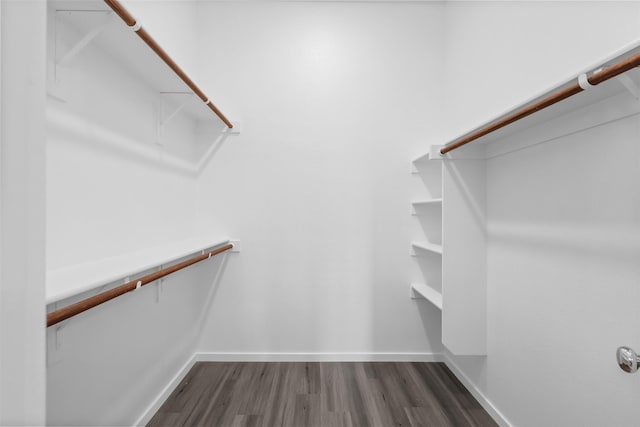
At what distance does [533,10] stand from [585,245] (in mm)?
1014

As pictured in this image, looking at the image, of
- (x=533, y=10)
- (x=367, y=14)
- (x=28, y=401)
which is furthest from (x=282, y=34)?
(x=28, y=401)

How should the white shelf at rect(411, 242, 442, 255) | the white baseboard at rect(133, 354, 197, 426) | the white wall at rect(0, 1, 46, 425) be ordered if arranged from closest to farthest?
the white wall at rect(0, 1, 46, 425)
the white baseboard at rect(133, 354, 197, 426)
the white shelf at rect(411, 242, 442, 255)

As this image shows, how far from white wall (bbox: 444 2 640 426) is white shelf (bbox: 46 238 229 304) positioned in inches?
58.9

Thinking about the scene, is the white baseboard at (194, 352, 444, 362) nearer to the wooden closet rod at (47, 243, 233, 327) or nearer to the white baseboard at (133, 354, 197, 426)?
the white baseboard at (133, 354, 197, 426)

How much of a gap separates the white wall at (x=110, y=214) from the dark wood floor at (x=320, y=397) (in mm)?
250

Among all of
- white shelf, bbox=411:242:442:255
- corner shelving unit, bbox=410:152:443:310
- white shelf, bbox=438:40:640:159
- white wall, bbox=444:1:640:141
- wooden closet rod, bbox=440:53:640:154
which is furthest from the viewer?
corner shelving unit, bbox=410:152:443:310

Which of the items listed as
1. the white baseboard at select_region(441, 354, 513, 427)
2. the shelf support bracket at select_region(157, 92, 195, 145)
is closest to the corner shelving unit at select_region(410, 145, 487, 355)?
the white baseboard at select_region(441, 354, 513, 427)

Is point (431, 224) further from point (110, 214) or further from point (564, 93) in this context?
point (110, 214)

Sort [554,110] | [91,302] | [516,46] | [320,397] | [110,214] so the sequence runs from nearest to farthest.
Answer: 1. [91,302]
2. [554,110]
3. [110,214]
4. [516,46]
5. [320,397]

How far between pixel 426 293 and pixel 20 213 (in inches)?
85.4

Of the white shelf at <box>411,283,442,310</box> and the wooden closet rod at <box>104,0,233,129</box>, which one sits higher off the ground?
the wooden closet rod at <box>104,0,233,129</box>

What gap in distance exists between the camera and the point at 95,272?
40.7 inches

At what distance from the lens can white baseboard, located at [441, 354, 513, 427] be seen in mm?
1657

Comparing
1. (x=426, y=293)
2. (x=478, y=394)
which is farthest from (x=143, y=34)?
(x=478, y=394)
